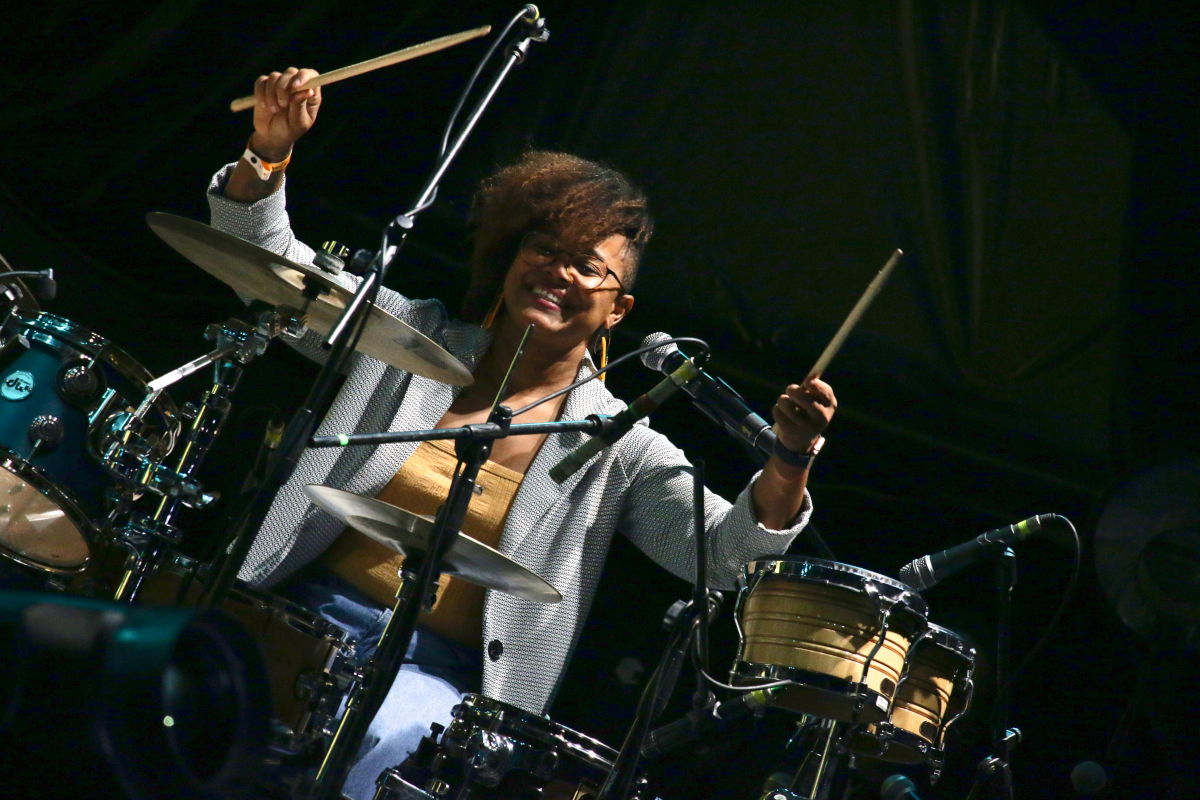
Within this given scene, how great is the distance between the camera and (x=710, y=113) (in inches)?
110

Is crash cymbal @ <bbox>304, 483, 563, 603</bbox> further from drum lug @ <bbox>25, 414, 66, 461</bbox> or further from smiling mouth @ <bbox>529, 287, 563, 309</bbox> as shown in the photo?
smiling mouth @ <bbox>529, 287, 563, 309</bbox>

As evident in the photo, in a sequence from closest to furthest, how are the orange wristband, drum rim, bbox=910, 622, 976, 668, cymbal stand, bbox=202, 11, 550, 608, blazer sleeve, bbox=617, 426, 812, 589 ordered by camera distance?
cymbal stand, bbox=202, 11, 550, 608
drum rim, bbox=910, 622, 976, 668
the orange wristband
blazer sleeve, bbox=617, 426, 812, 589

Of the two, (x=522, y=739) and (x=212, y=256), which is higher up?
(x=212, y=256)

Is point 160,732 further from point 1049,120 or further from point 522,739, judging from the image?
point 1049,120

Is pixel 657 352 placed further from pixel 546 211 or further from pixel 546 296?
pixel 546 211

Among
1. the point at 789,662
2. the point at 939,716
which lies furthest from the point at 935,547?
the point at 789,662

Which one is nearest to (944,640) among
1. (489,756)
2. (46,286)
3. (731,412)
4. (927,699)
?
(927,699)

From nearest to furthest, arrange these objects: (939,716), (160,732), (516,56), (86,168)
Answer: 1. (160,732)
2. (516,56)
3. (939,716)
4. (86,168)

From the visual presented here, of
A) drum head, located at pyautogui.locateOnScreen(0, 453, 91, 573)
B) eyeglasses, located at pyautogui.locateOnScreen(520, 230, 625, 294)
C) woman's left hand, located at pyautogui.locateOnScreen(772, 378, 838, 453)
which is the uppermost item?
eyeglasses, located at pyautogui.locateOnScreen(520, 230, 625, 294)

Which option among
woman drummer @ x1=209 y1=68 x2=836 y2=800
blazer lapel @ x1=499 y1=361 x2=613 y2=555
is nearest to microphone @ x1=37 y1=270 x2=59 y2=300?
woman drummer @ x1=209 y1=68 x2=836 y2=800

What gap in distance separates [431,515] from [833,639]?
101cm

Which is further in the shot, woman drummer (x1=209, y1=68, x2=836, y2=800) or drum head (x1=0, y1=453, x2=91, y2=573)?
woman drummer (x1=209, y1=68, x2=836, y2=800)

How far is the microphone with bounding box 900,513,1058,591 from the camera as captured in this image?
2.14 meters

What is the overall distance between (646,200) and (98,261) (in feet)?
5.07
